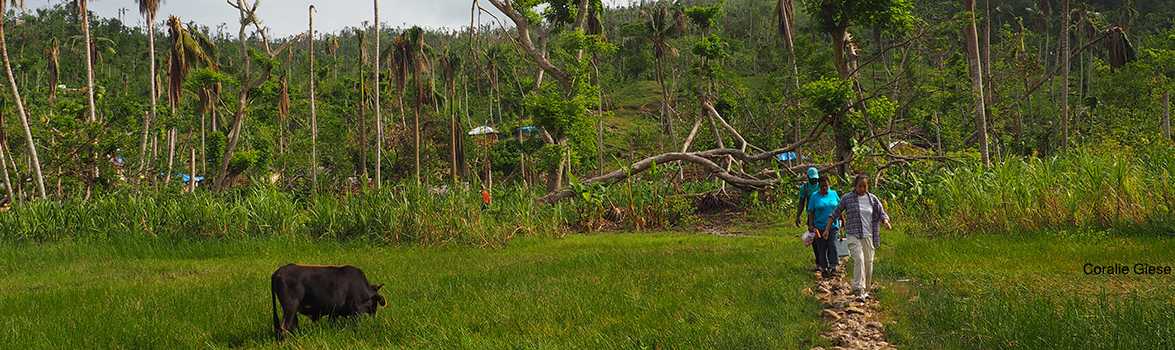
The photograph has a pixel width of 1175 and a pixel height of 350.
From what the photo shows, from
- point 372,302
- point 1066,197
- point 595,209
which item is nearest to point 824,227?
point 372,302

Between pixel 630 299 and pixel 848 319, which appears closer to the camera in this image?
pixel 848 319

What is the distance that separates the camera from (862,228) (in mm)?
8258

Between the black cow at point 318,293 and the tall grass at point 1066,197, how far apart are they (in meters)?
10.7

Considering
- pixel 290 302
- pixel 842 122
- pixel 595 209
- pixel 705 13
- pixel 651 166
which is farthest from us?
pixel 705 13

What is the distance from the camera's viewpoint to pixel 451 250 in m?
14.5

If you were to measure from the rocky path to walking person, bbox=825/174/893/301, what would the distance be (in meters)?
0.25

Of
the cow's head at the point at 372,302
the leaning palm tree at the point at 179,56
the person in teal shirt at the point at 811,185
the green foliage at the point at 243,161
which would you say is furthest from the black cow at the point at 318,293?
the green foliage at the point at 243,161

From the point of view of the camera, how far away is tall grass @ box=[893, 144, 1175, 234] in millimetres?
12141

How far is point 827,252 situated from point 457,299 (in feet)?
15.7

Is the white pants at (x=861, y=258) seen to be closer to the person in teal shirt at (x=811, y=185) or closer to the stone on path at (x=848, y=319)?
the stone on path at (x=848, y=319)

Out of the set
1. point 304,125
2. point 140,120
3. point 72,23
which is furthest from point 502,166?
point 72,23

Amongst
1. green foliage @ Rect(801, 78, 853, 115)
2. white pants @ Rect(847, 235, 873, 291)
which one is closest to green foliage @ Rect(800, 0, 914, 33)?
green foliage @ Rect(801, 78, 853, 115)

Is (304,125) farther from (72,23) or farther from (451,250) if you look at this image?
(72,23)

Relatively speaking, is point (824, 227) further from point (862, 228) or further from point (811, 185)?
point (862, 228)
